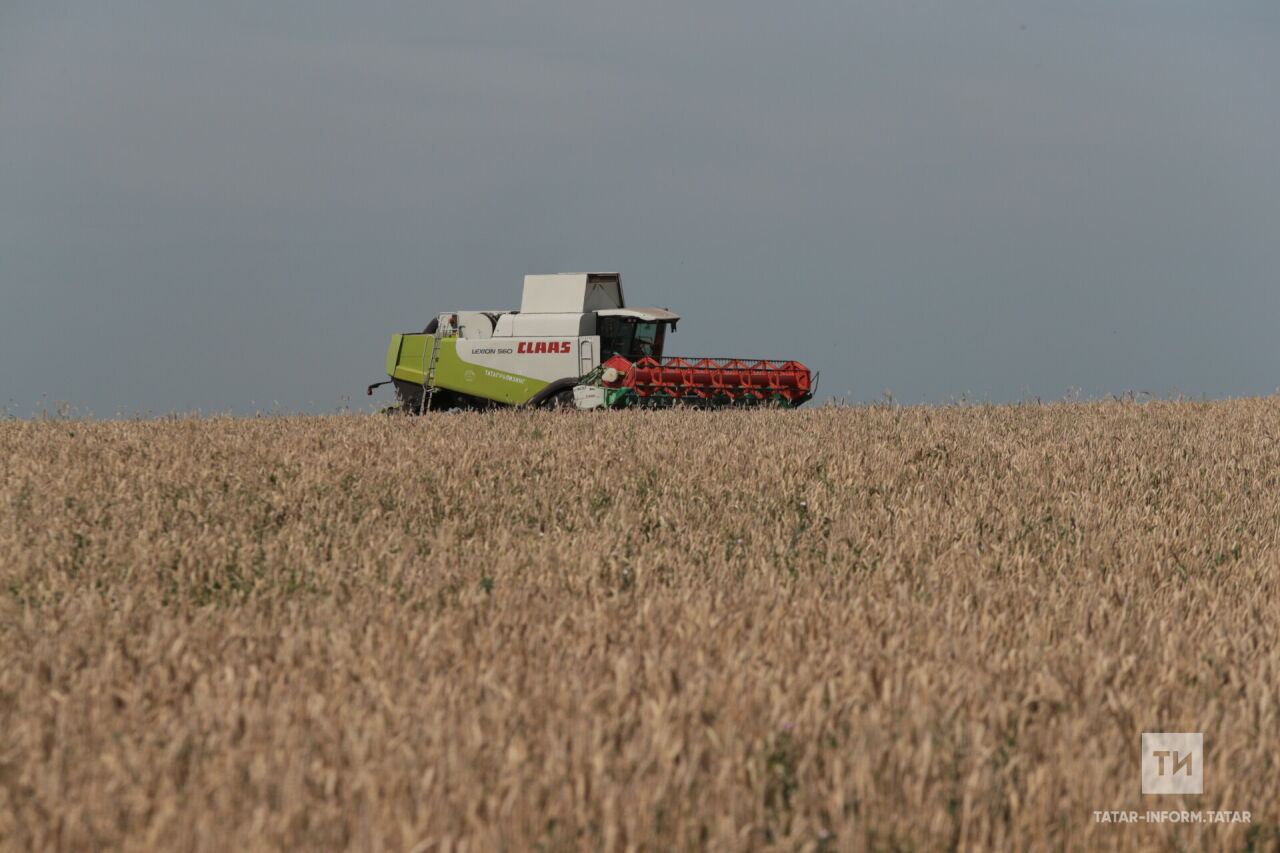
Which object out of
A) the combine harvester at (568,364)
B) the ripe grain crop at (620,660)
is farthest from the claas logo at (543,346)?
the ripe grain crop at (620,660)

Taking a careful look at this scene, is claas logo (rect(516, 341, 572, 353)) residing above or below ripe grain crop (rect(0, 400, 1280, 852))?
above

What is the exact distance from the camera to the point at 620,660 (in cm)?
338

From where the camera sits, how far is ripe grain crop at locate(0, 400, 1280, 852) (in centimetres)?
267

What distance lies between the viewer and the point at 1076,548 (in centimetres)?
598

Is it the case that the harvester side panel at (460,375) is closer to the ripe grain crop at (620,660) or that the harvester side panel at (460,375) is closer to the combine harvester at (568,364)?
the combine harvester at (568,364)

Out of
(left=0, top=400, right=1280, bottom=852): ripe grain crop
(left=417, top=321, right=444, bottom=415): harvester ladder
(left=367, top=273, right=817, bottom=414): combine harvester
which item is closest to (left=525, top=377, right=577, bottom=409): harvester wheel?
(left=367, top=273, right=817, bottom=414): combine harvester

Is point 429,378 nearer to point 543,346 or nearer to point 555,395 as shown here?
point 543,346

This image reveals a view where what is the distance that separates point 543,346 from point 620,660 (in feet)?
59.2

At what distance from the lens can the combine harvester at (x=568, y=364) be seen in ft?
63.7

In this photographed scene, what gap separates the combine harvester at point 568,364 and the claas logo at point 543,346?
0.02 m

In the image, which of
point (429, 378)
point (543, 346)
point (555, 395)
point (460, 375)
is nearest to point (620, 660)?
point (555, 395)

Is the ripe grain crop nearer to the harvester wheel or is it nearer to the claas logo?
the harvester wheel

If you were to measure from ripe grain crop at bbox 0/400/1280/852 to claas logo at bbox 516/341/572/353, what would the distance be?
12.9 meters

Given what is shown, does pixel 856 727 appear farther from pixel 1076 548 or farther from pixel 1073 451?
pixel 1073 451
